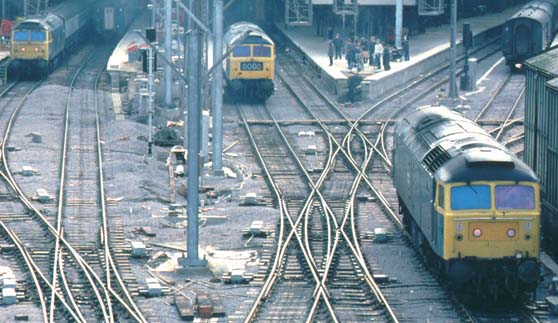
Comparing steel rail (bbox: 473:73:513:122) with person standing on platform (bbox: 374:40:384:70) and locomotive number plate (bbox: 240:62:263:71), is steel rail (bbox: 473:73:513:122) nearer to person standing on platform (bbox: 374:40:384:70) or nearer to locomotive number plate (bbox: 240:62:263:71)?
person standing on platform (bbox: 374:40:384:70)

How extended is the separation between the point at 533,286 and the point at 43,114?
2721 cm

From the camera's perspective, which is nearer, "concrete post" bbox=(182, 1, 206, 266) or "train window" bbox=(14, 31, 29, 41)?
"concrete post" bbox=(182, 1, 206, 266)

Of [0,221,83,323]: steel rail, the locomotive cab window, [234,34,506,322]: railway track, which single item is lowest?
[234,34,506,322]: railway track

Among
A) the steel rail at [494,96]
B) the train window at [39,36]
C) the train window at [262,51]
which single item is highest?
the train window at [262,51]

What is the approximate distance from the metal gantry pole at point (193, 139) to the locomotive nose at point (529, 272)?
5966mm

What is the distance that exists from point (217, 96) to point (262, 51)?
57.4 ft

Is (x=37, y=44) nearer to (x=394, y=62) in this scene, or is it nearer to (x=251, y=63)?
(x=251, y=63)

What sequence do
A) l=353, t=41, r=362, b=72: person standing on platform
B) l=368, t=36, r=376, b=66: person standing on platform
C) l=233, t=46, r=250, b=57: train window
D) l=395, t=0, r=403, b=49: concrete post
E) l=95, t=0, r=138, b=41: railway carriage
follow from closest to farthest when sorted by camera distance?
l=233, t=46, r=250, b=57: train window
l=353, t=41, r=362, b=72: person standing on platform
l=368, t=36, r=376, b=66: person standing on platform
l=395, t=0, r=403, b=49: concrete post
l=95, t=0, r=138, b=41: railway carriage

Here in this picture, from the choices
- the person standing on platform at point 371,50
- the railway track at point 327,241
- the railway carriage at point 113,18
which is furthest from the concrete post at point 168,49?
the railway carriage at point 113,18

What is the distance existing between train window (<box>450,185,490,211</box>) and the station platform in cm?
3056

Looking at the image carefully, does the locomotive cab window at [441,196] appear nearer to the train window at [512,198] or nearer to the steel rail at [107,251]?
the train window at [512,198]

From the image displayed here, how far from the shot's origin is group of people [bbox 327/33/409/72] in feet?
193

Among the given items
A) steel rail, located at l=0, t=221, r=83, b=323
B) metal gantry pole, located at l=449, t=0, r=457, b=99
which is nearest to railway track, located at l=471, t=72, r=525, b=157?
metal gantry pole, located at l=449, t=0, r=457, b=99

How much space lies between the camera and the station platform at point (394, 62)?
5600 cm
